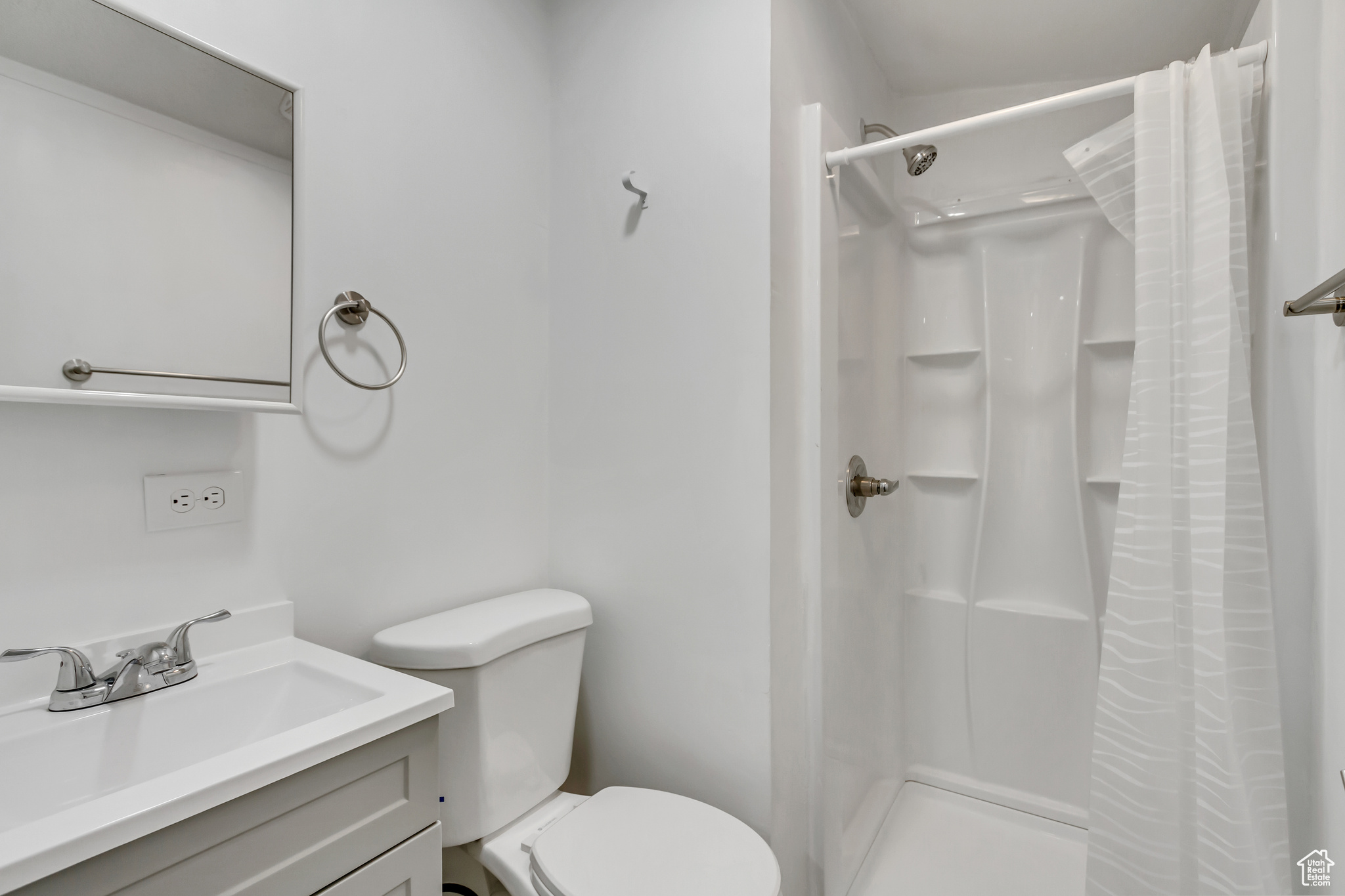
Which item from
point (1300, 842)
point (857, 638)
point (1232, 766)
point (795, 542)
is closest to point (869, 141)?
point (795, 542)

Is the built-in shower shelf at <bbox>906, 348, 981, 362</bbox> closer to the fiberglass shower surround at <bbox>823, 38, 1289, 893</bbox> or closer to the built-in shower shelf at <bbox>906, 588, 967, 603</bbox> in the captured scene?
the fiberglass shower surround at <bbox>823, 38, 1289, 893</bbox>

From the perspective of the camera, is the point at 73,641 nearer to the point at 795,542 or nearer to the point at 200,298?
the point at 200,298

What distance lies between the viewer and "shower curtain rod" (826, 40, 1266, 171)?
108cm

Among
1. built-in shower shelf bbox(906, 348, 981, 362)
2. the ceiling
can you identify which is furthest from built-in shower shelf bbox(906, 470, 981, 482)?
the ceiling

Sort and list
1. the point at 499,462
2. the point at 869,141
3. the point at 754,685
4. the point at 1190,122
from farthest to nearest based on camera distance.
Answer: the point at 869,141
the point at 499,462
the point at 754,685
the point at 1190,122

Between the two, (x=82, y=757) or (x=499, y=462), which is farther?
(x=499, y=462)

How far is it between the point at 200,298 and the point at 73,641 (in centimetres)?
52

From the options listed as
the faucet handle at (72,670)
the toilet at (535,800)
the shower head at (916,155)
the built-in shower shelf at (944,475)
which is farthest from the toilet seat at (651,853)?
the shower head at (916,155)

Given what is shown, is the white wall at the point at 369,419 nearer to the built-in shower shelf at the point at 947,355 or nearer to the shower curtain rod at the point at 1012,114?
the shower curtain rod at the point at 1012,114

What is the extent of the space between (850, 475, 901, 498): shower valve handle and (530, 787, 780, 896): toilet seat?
0.77 meters

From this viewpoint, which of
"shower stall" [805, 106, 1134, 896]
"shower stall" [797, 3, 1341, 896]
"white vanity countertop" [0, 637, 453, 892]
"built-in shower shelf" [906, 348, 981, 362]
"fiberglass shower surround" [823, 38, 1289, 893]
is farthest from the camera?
"built-in shower shelf" [906, 348, 981, 362]

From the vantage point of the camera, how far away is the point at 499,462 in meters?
1.51

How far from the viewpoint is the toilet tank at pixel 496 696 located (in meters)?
1.17

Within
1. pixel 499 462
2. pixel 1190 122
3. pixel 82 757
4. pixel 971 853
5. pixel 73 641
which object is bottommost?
pixel 971 853
